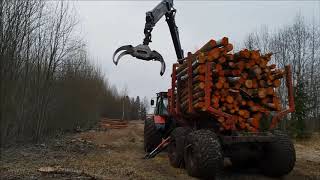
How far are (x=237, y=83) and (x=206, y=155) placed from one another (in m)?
1.79

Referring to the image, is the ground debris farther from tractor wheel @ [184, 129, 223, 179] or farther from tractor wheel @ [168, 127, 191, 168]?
tractor wheel @ [168, 127, 191, 168]

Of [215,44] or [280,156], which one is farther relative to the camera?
[215,44]

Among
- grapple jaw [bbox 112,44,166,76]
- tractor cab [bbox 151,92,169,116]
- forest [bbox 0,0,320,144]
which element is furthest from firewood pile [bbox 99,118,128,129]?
grapple jaw [bbox 112,44,166,76]

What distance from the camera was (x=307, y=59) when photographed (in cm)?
3064

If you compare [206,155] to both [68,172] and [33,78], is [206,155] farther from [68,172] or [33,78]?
[33,78]

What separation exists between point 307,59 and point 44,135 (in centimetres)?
2167

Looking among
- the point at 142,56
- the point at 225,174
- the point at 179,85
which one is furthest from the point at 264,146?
the point at 142,56

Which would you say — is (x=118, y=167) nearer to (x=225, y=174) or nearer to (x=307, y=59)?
(x=225, y=174)

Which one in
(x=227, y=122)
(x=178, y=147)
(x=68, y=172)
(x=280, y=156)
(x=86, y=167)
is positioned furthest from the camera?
(x=178, y=147)

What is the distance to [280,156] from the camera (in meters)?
8.28

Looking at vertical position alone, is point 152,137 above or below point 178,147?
above

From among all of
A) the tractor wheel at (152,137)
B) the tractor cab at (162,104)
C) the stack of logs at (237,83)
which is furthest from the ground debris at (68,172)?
the tractor cab at (162,104)

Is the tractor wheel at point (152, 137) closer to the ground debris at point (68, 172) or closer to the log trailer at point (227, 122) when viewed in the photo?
the log trailer at point (227, 122)

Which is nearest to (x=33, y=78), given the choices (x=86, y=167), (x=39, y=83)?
(x=39, y=83)
